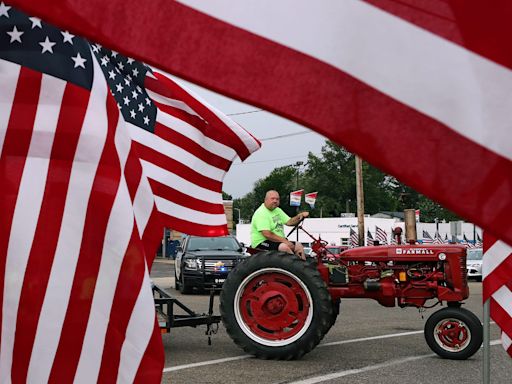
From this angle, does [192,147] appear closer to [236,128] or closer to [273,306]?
[236,128]

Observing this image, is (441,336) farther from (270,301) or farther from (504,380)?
(270,301)

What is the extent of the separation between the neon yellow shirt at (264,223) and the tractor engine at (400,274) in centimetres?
75

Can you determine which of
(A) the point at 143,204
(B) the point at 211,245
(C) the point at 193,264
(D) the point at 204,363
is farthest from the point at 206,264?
(A) the point at 143,204

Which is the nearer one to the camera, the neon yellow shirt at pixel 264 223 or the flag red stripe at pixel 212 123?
the flag red stripe at pixel 212 123

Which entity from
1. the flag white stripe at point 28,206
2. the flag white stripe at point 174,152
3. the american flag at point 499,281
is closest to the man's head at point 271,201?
the american flag at point 499,281

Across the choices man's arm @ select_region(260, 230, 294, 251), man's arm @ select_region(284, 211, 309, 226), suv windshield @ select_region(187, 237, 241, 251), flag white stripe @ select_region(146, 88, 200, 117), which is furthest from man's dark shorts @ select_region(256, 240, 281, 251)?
suv windshield @ select_region(187, 237, 241, 251)

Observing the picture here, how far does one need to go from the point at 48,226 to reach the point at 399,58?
5.83 ft

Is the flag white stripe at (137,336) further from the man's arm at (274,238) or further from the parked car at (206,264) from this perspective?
the parked car at (206,264)

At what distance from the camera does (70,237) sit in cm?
268

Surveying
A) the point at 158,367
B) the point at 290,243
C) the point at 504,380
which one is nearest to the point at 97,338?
the point at 158,367

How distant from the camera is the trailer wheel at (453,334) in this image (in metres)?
7.91

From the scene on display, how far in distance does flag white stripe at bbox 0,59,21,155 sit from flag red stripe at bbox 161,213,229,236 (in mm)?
2144

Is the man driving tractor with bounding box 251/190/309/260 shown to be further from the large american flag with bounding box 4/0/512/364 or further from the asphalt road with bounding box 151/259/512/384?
the large american flag with bounding box 4/0/512/364

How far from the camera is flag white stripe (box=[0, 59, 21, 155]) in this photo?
265 centimetres
